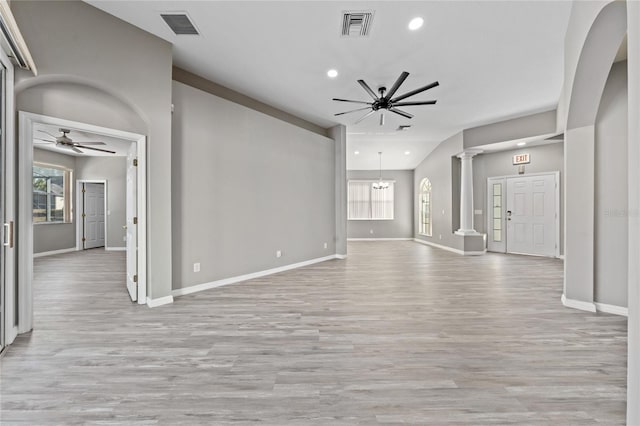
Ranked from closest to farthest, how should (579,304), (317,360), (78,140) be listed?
(317,360) < (579,304) < (78,140)

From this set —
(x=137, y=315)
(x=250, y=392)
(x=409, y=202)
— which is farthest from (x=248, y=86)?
(x=409, y=202)

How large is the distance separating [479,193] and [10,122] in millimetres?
9520

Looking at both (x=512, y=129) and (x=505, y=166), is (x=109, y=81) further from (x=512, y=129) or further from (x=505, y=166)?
(x=505, y=166)

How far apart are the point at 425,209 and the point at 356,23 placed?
855 cm

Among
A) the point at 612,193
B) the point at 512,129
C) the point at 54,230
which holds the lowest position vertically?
the point at 54,230

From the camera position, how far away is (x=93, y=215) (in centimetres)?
885

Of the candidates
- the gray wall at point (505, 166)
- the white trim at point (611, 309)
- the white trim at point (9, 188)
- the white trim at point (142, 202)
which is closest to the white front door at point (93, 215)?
the white trim at point (142, 202)

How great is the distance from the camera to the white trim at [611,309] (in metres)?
3.03

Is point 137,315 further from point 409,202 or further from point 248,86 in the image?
point 409,202

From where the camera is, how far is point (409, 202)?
463 inches

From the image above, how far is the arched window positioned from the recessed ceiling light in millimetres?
7509

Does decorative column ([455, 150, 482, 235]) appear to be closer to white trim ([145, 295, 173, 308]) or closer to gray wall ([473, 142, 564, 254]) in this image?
gray wall ([473, 142, 564, 254])

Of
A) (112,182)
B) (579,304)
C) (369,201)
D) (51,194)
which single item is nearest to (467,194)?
(369,201)

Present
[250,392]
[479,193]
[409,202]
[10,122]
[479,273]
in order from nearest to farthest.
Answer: [250,392] < [10,122] < [479,273] < [479,193] < [409,202]
